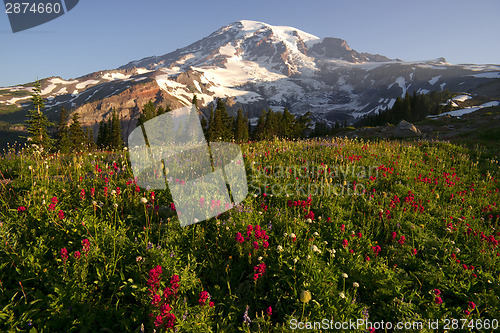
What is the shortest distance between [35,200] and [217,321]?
12.4 feet

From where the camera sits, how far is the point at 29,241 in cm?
344

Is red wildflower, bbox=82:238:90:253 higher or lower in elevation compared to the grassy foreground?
higher

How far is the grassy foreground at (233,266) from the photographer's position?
2711 millimetres

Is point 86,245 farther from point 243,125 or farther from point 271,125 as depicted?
point 243,125

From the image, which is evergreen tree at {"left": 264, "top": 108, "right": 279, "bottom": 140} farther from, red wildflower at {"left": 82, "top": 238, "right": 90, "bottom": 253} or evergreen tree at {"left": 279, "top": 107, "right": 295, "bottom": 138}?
red wildflower at {"left": 82, "top": 238, "right": 90, "bottom": 253}

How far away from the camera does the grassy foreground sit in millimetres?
2711

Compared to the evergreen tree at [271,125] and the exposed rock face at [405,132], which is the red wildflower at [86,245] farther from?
the evergreen tree at [271,125]

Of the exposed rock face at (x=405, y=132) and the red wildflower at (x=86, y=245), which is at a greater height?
the red wildflower at (x=86, y=245)

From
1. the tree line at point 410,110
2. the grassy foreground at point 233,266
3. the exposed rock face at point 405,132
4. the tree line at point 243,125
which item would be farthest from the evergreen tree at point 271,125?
the grassy foreground at point 233,266

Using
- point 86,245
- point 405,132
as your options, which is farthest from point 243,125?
point 86,245

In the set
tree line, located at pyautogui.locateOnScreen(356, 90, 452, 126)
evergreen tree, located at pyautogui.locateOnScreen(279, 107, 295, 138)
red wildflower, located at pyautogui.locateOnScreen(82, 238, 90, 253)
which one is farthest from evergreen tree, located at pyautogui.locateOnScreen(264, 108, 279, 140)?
red wildflower, located at pyautogui.locateOnScreen(82, 238, 90, 253)

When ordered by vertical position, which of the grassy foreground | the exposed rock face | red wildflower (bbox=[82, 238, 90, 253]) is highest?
red wildflower (bbox=[82, 238, 90, 253])

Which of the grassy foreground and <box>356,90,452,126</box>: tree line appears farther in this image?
<box>356,90,452,126</box>: tree line

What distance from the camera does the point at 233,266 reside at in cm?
366
